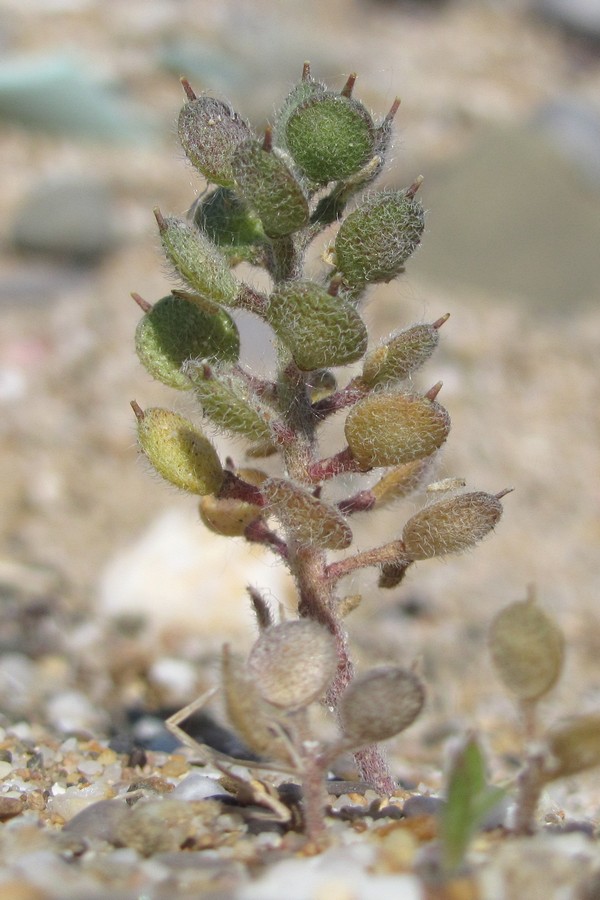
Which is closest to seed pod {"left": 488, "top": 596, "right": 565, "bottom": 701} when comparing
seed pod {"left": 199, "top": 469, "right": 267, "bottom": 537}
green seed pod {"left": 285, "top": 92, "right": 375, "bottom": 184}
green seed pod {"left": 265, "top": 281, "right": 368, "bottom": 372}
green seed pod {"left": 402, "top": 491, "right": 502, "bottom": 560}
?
green seed pod {"left": 402, "top": 491, "right": 502, "bottom": 560}

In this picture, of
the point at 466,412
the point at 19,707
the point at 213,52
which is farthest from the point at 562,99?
the point at 19,707

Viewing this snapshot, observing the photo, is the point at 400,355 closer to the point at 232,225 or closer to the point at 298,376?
the point at 298,376

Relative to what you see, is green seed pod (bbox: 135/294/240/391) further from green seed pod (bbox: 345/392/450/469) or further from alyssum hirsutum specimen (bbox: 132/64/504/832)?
green seed pod (bbox: 345/392/450/469)

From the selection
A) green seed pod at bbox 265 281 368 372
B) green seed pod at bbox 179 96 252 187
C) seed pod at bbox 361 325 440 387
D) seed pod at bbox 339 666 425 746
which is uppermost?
green seed pod at bbox 179 96 252 187

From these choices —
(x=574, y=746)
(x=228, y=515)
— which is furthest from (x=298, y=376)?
(x=574, y=746)

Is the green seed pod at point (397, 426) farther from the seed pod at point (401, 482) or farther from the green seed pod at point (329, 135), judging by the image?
the green seed pod at point (329, 135)

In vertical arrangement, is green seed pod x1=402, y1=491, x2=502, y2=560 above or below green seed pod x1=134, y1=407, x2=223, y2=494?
below

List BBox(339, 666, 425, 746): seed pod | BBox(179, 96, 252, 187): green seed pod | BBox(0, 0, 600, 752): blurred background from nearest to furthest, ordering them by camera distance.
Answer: BBox(339, 666, 425, 746): seed pod
BBox(179, 96, 252, 187): green seed pod
BBox(0, 0, 600, 752): blurred background
